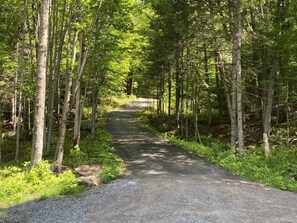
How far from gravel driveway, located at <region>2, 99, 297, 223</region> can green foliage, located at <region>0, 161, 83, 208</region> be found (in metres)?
0.59

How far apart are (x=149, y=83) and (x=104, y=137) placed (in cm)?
927

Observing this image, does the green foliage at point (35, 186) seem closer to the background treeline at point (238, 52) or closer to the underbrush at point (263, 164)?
the underbrush at point (263, 164)

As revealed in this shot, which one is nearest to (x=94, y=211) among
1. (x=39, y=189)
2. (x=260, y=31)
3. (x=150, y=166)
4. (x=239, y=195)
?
(x=39, y=189)

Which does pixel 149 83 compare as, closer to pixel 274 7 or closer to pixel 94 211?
pixel 274 7

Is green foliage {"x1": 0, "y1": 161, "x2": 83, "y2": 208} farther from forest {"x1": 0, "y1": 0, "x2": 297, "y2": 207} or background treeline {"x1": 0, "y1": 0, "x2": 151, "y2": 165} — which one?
background treeline {"x1": 0, "y1": 0, "x2": 151, "y2": 165}

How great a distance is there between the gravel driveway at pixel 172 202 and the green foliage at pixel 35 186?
59cm

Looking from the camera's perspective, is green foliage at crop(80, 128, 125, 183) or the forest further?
the forest

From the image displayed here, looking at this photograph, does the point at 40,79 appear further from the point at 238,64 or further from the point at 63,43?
the point at 238,64

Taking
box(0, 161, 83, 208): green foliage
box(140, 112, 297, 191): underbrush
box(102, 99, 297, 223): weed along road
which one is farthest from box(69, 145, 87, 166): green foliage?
box(140, 112, 297, 191): underbrush

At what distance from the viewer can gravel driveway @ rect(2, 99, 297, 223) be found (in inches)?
276

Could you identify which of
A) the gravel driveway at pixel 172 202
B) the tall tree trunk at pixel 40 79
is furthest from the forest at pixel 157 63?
the gravel driveway at pixel 172 202

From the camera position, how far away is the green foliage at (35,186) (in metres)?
8.80

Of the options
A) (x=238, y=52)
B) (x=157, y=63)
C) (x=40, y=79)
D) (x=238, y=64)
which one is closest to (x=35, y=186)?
(x=40, y=79)

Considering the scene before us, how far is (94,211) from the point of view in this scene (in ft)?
24.8
